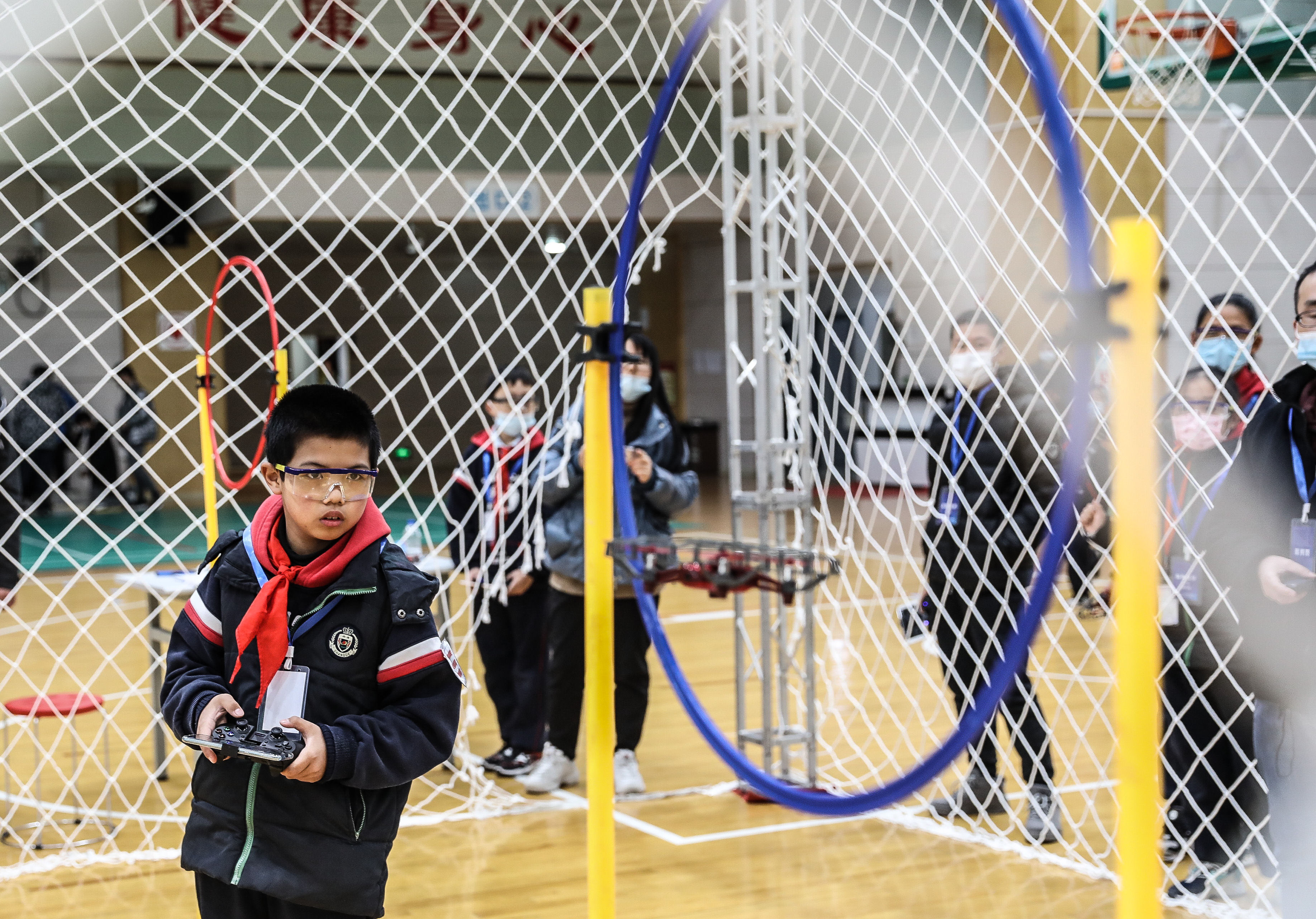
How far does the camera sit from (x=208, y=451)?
119 inches

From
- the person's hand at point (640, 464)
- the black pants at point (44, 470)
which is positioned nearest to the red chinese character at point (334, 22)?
the black pants at point (44, 470)

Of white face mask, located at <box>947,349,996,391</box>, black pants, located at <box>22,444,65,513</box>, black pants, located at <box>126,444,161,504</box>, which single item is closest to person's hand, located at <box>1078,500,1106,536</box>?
white face mask, located at <box>947,349,996,391</box>

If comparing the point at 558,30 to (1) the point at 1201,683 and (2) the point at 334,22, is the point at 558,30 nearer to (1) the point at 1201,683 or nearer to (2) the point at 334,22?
(2) the point at 334,22

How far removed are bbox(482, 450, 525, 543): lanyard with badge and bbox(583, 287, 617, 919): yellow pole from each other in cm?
189

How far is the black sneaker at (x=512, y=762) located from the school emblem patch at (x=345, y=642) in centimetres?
237

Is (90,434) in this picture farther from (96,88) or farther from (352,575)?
(352,575)

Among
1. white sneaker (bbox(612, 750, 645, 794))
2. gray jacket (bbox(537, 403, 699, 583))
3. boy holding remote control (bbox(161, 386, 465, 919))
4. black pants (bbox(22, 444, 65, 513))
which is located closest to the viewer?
boy holding remote control (bbox(161, 386, 465, 919))

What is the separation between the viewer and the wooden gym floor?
2994 millimetres

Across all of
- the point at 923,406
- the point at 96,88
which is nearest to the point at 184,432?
the point at 96,88

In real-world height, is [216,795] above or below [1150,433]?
below

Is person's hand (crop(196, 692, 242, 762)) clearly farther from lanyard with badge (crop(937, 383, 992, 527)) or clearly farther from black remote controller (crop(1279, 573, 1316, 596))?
lanyard with badge (crop(937, 383, 992, 527))

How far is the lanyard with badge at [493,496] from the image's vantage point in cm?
390

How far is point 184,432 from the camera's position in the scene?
11.7 m

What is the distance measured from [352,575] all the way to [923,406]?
387 inches
